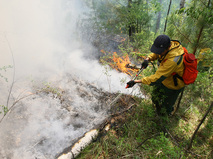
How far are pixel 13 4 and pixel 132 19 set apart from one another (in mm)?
6223

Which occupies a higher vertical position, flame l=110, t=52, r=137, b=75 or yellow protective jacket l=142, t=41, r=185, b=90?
yellow protective jacket l=142, t=41, r=185, b=90

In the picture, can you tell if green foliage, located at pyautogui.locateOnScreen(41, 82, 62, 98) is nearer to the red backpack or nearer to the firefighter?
the firefighter

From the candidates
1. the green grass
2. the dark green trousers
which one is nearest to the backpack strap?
the dark green trousers

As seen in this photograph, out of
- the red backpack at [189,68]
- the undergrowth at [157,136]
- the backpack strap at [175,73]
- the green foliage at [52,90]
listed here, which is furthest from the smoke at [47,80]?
the red backpack at [189,68]

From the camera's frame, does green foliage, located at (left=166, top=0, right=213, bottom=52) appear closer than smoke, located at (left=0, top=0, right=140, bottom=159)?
Yes

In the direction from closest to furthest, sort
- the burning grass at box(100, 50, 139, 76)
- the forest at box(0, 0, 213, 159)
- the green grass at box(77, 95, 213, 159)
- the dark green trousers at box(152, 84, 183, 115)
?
the green grass at box(77, 95, 213, 159) → the forest at box(0, 0, 213, 159) → the dark green trousers at box(152, 84, 183, 115) → the burning grass at box(100, 50, 139, 76)

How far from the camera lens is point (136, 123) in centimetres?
318

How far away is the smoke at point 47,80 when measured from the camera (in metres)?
2.80

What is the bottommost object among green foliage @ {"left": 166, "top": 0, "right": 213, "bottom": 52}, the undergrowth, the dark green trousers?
the undergrowth

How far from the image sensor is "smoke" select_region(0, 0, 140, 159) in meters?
2.80

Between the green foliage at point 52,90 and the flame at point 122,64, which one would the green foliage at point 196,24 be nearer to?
the flame at point 122,64

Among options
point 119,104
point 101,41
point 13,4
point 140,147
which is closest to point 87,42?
point 101,41

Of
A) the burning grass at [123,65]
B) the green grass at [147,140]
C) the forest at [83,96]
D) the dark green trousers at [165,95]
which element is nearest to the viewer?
the green grass at [147,140]

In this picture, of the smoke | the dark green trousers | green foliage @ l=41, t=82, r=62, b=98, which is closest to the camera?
the smoke
